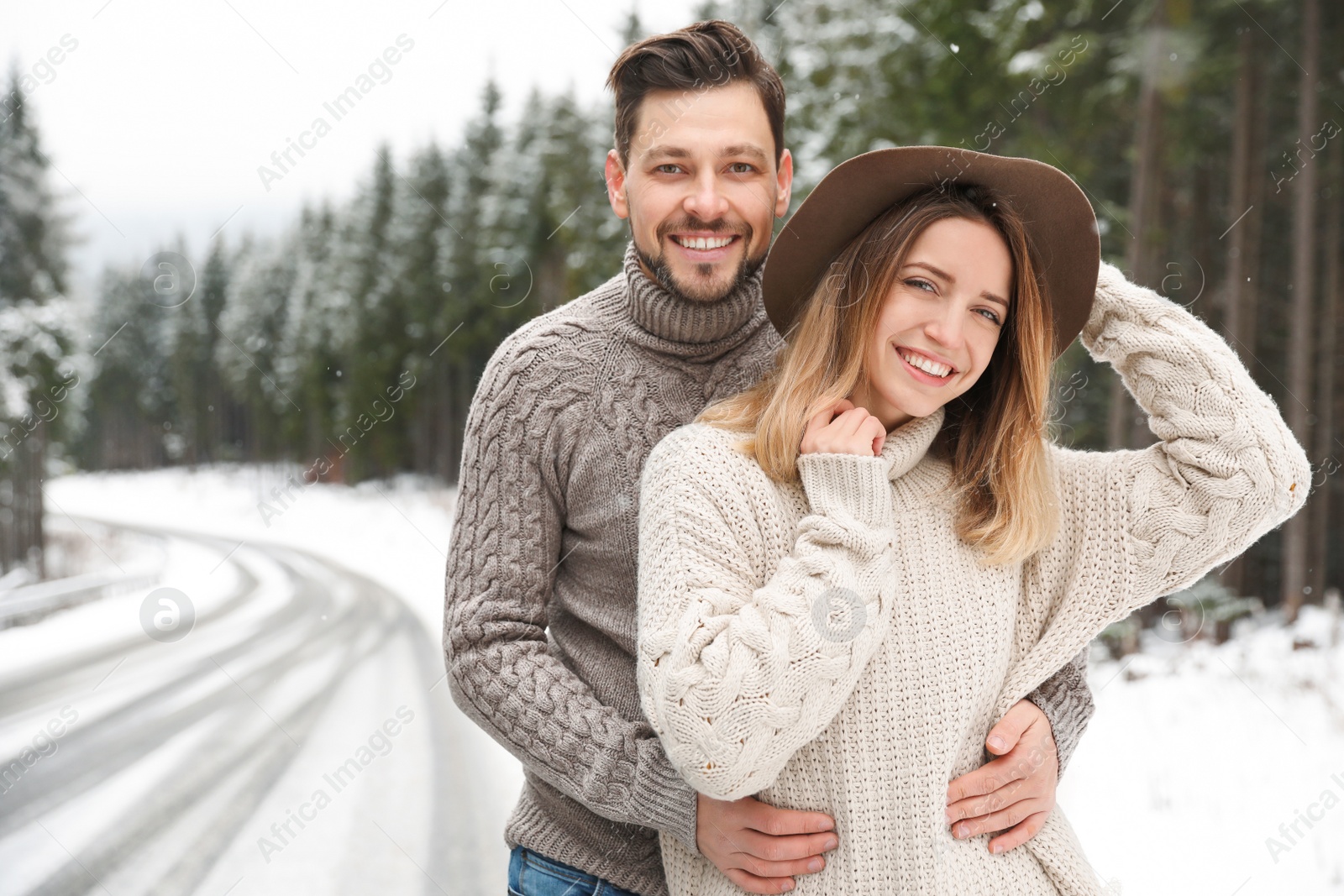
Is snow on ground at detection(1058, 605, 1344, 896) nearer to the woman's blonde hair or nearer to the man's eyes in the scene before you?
the woman's blonde hair

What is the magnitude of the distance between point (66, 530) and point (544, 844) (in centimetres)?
2334

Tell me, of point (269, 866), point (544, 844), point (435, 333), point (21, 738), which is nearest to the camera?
point (544, 844)

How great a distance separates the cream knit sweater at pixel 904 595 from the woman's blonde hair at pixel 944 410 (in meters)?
0.05

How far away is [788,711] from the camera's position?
1.38 meters

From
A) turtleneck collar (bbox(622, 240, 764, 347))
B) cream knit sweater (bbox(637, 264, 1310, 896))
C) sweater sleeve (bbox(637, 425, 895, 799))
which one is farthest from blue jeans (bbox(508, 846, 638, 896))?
turtleneck collar (bbox(622, 240, 764, 347))

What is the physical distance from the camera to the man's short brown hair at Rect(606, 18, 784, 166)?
193cm

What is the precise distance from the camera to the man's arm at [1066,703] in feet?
5.95

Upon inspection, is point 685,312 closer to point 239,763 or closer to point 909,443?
point 909,443

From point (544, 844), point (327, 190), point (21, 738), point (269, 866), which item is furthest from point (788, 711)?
point (327, 190)

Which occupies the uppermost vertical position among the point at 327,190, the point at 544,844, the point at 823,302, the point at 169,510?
the point at 327,190

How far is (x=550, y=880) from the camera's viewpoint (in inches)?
76.9

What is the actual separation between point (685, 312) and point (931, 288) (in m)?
0.53

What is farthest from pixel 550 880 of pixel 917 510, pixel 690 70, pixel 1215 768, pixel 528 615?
pixel 1215 768

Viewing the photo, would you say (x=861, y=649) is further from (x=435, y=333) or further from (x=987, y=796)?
(x=435, y=333)
